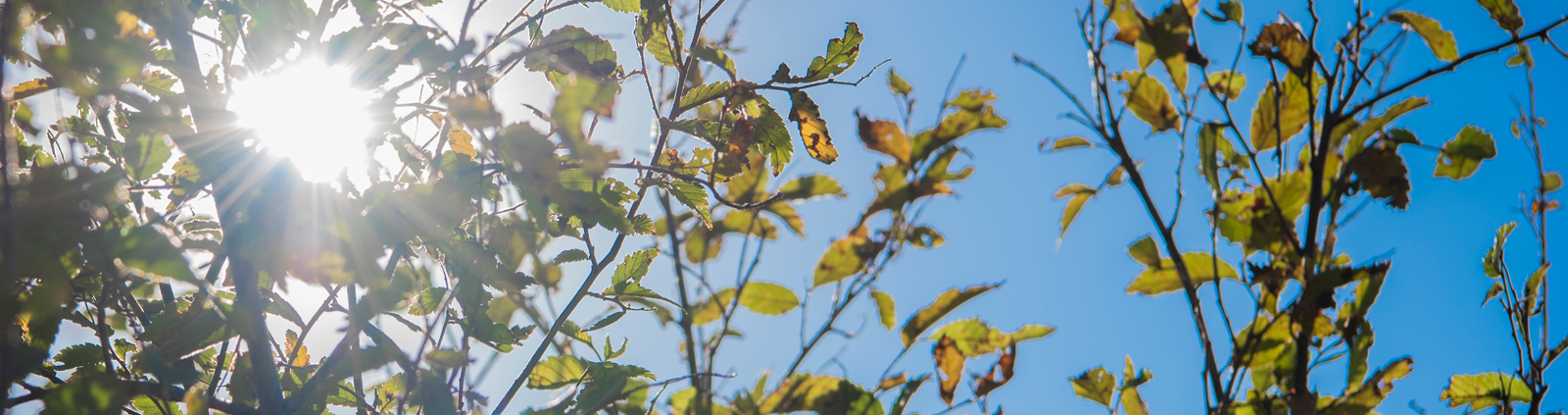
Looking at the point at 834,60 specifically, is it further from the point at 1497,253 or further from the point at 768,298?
the point at 1497,253

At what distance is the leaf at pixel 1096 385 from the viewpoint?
1.02 m

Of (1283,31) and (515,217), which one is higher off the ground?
(1283,31)

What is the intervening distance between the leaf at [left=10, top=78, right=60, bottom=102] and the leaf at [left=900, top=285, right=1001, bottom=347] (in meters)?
1.17

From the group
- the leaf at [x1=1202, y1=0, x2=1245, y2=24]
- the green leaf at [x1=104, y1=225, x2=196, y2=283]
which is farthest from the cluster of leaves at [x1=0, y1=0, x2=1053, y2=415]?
the leaf at [x1=1202, y1=0, x2=1245, y2=24]

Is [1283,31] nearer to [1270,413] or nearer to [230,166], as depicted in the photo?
[1270,413]

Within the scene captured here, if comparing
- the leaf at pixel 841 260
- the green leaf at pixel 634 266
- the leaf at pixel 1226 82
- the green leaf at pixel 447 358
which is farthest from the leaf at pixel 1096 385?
the green leaf at pixel 447 358

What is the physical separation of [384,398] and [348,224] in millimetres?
630

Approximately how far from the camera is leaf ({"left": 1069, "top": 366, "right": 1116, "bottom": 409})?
1.02 metres

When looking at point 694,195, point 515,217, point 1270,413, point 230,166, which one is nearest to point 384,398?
point 515,217

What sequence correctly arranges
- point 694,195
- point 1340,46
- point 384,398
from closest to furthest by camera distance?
point 694,195
point 1340,46
point 384,398

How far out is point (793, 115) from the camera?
3.00ft

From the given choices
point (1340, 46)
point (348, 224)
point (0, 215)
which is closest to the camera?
point (0, 215)

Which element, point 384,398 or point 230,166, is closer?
point 230,166

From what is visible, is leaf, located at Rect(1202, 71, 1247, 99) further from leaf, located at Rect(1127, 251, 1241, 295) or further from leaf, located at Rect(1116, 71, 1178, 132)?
leaf, located at Rect(1127, 251, 1241, 295)
